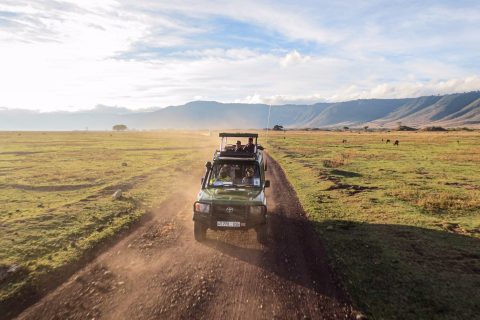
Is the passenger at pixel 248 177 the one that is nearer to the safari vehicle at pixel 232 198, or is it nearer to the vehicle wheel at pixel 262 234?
the safari vehicle at pixel 232 198

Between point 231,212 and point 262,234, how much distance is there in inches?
59.9

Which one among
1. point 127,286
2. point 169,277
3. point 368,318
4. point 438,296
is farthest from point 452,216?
point 127,286

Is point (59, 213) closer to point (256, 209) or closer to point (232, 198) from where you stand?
point (232, 198)

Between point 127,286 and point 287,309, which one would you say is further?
point 127,286

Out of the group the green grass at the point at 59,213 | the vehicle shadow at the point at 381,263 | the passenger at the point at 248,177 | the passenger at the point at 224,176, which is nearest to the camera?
the vehicle shadow at the point at 381,263

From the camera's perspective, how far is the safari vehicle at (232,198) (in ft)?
35.1

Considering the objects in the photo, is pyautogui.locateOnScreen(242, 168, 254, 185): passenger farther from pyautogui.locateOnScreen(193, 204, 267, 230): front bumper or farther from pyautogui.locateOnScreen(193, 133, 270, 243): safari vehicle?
pyautogui.locateOnScreen(193, 204, 267, 230): front bumper

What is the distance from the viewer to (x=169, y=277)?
8.88 metres

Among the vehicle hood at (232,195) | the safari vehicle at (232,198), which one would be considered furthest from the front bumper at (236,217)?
the vehicle hood at (232,195)

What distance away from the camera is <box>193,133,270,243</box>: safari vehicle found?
10.7 meters

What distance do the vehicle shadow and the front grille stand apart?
3.54 ft

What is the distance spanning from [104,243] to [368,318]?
868cm

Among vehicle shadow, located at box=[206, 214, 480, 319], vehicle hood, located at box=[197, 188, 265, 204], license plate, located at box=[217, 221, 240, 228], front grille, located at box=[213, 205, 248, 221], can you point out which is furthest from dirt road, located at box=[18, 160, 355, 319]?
vehicle hood, located at box=[197, 188, 265, 204]

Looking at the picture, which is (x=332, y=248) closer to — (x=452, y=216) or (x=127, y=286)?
(x=127, y=286)
